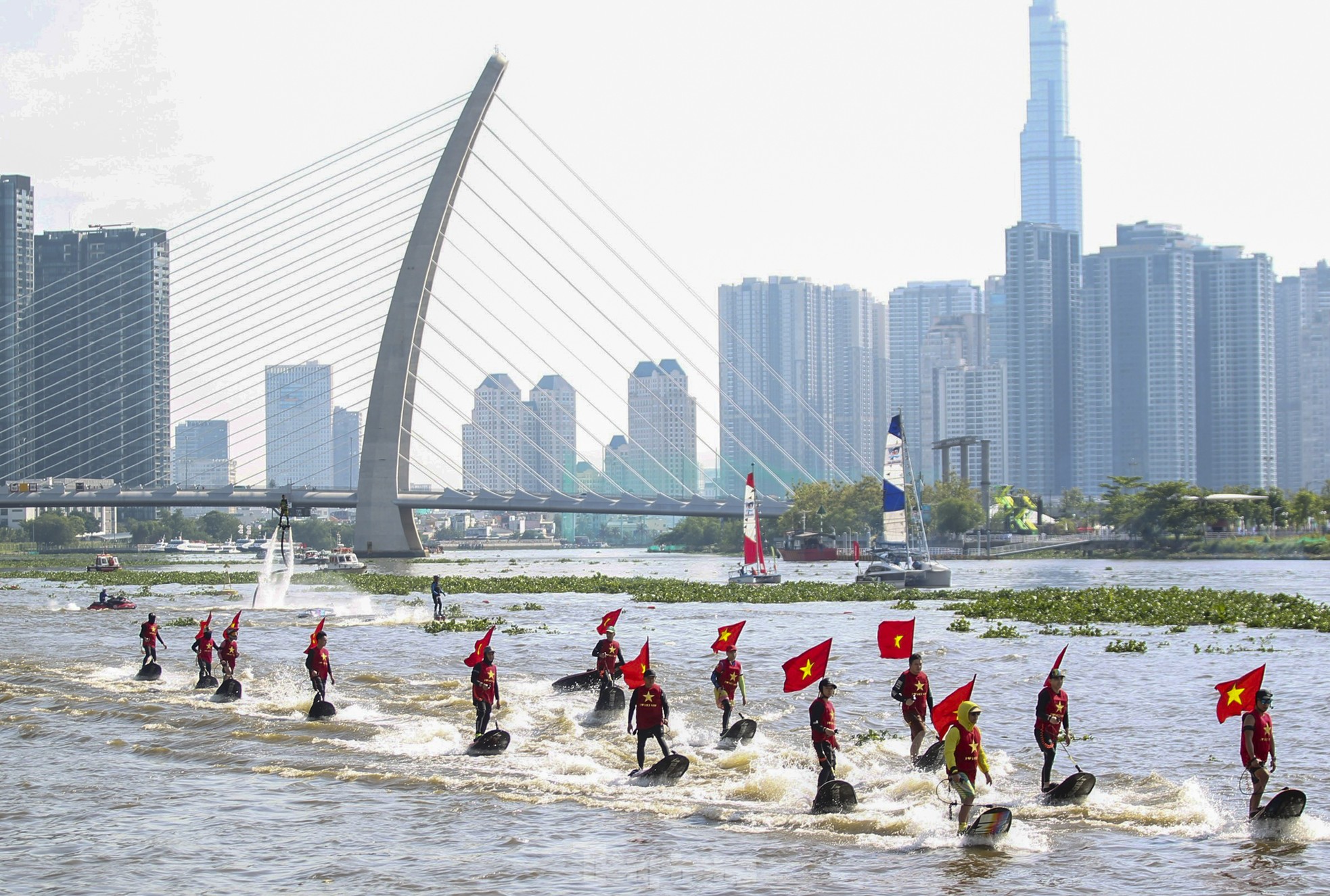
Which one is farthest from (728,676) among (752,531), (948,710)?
(752,531)

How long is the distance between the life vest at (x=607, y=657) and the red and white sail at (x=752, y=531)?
4769cm

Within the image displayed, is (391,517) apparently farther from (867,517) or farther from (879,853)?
(879,853)

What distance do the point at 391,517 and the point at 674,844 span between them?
97911 millimetres

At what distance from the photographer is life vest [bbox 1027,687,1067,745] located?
1934cm

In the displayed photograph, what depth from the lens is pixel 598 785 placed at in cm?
2198

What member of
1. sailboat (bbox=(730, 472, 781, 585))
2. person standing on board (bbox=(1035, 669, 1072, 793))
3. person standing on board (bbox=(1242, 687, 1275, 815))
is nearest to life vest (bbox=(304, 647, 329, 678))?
person standing on board (bbox=(1035, 669, 1072, 793))

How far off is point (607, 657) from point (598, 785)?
640cm

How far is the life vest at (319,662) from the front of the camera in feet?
93.7

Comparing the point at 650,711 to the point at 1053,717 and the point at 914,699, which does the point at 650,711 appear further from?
the point at 1053,717

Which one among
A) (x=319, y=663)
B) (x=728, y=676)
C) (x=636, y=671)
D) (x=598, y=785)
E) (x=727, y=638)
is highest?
A: (x=727, y=638)

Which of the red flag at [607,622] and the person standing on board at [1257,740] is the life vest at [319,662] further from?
the person standing on board at [1257,740]

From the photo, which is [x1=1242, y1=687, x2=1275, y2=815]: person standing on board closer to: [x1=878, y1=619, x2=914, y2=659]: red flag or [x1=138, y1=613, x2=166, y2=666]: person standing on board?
[x1=878, y1=619, x2=914, y2=659]: red flag

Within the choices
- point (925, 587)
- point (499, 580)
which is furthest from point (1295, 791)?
point (499, 580)

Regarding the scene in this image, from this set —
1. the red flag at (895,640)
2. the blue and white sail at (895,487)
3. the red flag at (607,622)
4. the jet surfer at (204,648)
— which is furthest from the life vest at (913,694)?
the blue and white sail at (895,487)
